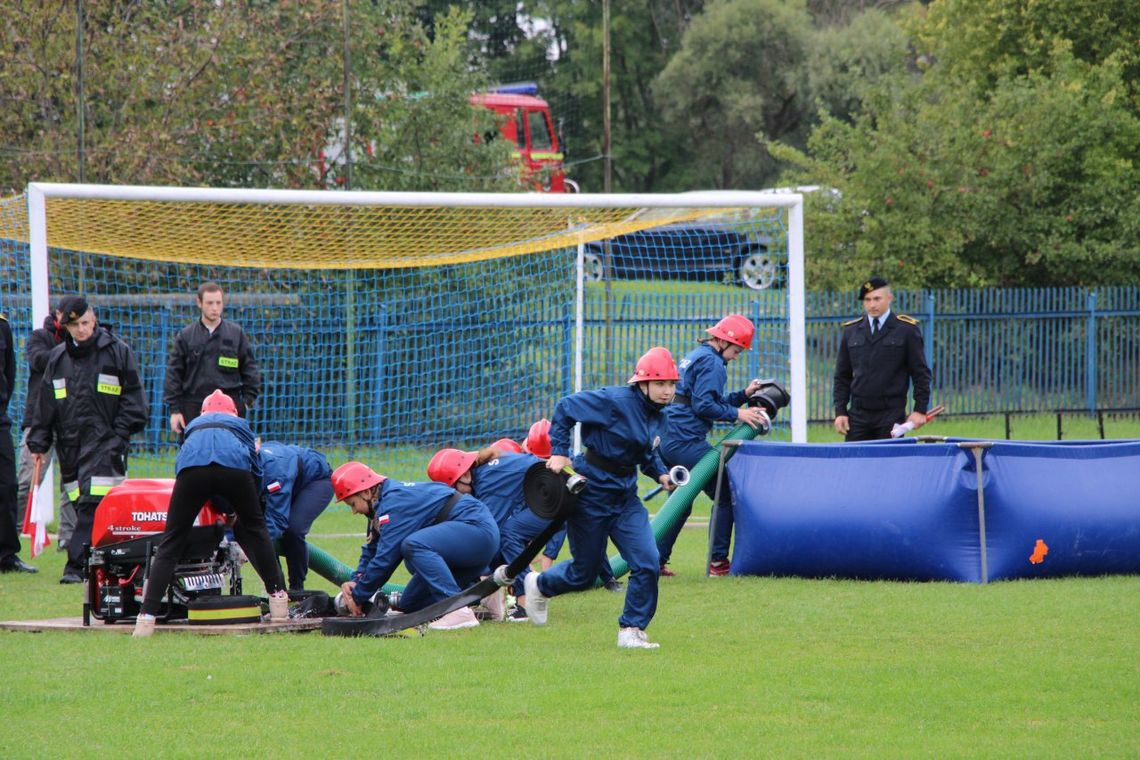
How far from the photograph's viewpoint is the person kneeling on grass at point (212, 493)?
8.04 metres

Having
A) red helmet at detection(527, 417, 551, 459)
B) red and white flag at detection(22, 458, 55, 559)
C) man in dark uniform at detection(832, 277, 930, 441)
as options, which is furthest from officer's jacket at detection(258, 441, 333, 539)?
man in dark uniform at detection(832, 277, 930, 441)

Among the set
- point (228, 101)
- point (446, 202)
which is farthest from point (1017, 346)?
point (228, 101)

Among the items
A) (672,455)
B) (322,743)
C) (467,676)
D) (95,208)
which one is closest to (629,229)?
(672,455)

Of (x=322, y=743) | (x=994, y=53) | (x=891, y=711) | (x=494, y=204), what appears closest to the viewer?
(x=322, y=743)

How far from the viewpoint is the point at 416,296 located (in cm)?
1781

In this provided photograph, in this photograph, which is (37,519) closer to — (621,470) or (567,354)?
(621,470)

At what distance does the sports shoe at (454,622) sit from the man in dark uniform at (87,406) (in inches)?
118

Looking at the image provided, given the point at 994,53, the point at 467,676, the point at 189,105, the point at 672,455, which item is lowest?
the point at 467,676

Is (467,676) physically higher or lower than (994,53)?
lower

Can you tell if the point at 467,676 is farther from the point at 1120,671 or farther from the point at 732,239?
the point at 732,239

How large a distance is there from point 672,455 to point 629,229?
391cm

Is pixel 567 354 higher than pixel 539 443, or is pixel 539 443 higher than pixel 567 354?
pixel 567 354

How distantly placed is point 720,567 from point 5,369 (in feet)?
18.2

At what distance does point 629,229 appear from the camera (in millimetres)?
14188
